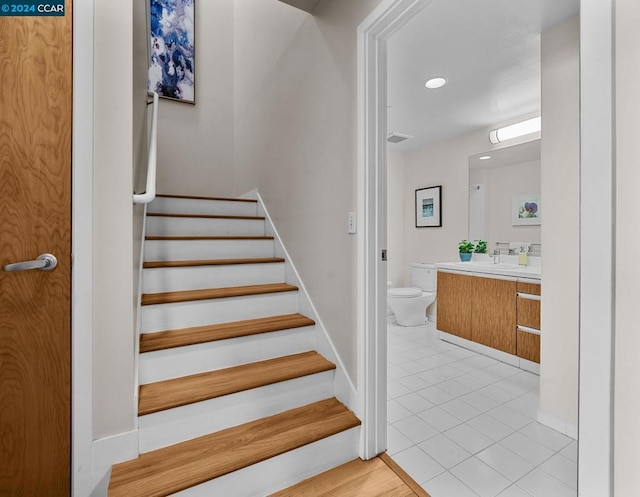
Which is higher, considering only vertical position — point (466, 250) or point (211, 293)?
point (466, 250)

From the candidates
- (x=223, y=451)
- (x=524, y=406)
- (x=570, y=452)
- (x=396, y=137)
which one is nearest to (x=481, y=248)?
(x=396, y=137)

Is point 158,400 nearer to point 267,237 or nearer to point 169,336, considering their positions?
point 169,336

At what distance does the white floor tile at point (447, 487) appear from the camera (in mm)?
1428

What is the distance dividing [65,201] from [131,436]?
96 cm

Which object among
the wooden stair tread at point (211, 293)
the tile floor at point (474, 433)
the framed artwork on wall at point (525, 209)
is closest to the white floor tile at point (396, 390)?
the tile floor at point (474, 433)

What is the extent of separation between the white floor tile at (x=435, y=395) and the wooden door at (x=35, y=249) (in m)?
1.97

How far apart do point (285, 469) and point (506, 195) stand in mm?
3296

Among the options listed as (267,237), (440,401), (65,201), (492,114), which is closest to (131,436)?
(65,201)

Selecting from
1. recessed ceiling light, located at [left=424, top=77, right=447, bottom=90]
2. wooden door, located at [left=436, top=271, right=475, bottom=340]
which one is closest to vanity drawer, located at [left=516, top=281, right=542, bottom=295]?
wooden door, located at [left=436, top=271, right=475, bottom=340]

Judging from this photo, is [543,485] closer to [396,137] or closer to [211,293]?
[211,293]

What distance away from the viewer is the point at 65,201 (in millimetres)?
1245

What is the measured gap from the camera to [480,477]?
5.02 feet
